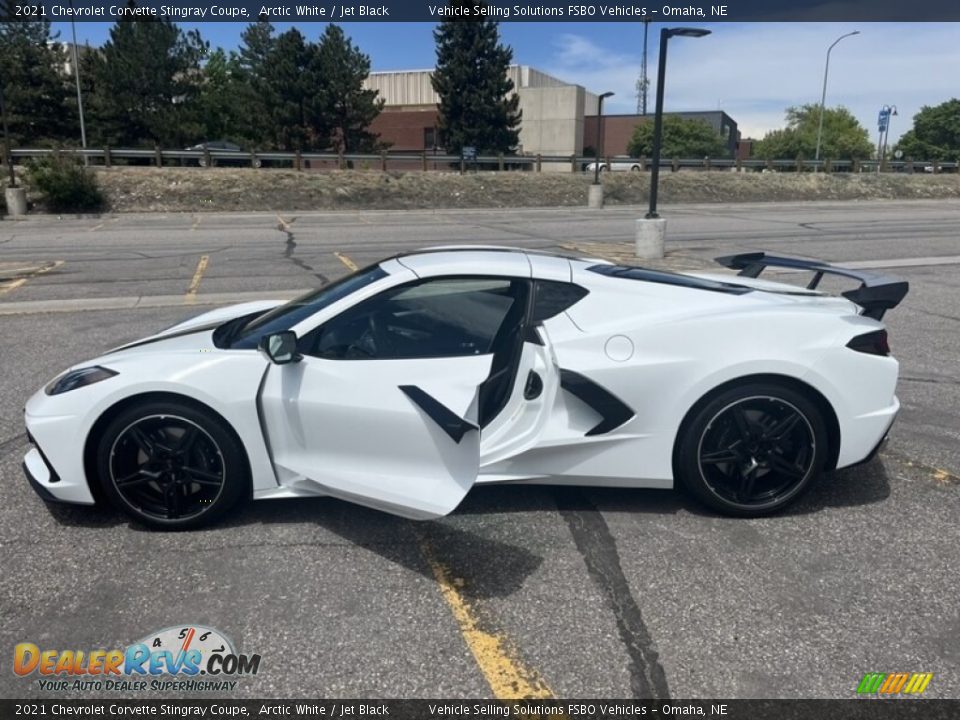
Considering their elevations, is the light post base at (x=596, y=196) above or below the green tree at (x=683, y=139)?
below

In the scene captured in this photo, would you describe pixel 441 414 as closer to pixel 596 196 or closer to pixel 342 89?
pixel 596 196

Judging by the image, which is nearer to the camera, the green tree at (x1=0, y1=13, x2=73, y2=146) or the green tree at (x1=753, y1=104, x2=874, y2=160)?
the green tree at (x1=0, y1=13, x2=73, y2=146)

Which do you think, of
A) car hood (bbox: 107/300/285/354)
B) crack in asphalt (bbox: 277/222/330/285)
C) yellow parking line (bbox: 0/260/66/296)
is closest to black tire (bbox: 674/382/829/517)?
car hood (bbox: 107/300/285/354)

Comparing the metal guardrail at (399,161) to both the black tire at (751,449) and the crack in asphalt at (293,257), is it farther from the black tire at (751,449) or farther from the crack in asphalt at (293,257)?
the black tire at (751,449)

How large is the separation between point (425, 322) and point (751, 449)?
1.76m

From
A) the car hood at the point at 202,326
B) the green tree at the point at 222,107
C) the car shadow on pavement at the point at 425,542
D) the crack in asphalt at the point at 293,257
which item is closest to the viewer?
the car shadow on pavement at the point at 425,542

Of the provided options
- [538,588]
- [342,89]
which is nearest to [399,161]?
[342,89]

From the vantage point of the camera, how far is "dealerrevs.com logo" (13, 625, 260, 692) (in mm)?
2686

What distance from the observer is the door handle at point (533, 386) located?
3625mm

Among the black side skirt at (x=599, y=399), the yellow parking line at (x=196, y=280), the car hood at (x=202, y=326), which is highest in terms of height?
the car hood at (x=202, y=326)

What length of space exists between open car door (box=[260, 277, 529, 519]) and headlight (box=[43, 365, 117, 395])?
31.6 inches

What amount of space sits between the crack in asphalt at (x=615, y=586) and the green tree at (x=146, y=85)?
5204 cm

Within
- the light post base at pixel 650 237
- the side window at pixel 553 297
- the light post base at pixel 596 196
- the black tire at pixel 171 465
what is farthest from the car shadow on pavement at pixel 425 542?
the light post base at pixel 596 196

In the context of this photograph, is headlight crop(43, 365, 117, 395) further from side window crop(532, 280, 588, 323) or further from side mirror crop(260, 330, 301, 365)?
side window crop(532, 280, 588, 323)
